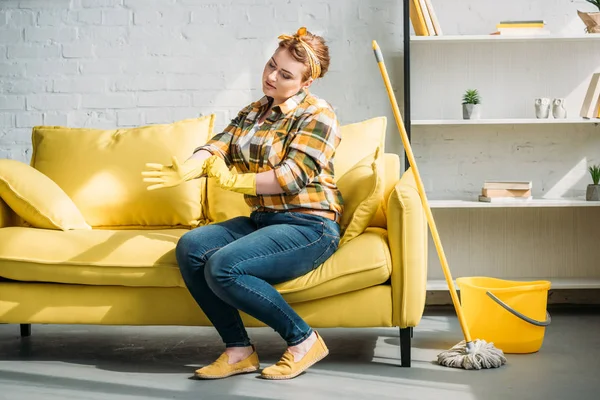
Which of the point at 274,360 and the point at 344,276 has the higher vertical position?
the point at 344,276

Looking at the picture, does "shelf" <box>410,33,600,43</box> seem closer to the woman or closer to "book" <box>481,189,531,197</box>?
"book" <box>481,189,531,197</box>

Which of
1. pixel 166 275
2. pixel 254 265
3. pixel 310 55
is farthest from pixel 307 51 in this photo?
pixel 166 275

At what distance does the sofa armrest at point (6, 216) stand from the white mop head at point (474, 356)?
1653 millimetres

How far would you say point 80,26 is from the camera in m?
4.01

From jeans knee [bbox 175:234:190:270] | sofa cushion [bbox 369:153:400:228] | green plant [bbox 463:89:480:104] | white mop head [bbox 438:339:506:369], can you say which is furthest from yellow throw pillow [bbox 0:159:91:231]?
green plant [bbox 463:89:480:104]

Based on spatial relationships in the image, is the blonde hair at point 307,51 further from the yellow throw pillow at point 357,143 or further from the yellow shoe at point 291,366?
the yellow shoe at point 291,366

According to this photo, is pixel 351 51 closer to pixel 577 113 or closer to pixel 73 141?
pixel 577 113

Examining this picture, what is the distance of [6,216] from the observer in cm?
316

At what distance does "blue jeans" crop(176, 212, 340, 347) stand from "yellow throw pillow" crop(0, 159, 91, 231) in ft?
2.05

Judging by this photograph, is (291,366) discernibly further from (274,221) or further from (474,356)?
(474,356)

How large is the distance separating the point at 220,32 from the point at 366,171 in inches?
54.3

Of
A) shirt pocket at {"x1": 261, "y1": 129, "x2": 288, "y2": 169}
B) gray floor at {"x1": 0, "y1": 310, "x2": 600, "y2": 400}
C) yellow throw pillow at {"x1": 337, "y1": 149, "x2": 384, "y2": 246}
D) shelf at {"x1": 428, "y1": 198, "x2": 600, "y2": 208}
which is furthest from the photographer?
shelf at {"x1": 428, "y1": 198, "x2": 600, "y2": 208}

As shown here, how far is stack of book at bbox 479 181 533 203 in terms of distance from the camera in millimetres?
3656

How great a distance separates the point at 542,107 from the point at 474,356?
1.43 meters
